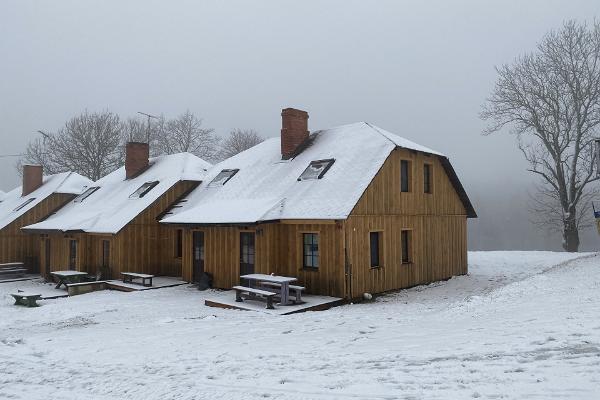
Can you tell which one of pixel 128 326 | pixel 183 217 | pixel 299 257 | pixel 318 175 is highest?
pixel 318 175

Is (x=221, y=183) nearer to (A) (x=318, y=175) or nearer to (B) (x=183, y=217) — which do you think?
(B) (x=183, y=217)

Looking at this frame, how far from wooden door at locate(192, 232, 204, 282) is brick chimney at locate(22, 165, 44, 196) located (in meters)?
17.6

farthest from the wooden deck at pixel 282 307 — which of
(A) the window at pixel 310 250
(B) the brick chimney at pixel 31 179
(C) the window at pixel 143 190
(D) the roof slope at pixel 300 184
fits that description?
(B) the brick chimney at pixel 31 179

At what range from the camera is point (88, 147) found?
41.3 metres

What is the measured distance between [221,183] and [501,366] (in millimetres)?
16849

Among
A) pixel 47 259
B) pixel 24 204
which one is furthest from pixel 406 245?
pixel 24 204

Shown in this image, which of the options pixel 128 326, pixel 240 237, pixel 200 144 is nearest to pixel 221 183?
pixel 240 237

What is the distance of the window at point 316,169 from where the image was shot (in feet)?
58.5

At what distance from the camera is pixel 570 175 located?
30297mm

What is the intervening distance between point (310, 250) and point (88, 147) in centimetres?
3179

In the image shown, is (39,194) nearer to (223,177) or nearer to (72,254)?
(72,254)

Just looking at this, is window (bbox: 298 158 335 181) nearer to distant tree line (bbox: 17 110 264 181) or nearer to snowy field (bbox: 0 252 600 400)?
snowy field (bbox: 0 252 600 400)

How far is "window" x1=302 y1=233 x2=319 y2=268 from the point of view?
53.0 feet

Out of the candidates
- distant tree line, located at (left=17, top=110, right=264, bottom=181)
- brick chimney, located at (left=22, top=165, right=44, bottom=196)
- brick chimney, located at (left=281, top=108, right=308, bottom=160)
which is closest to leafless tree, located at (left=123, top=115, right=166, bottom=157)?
distant tree line, located at (left=17, top=110, right=264, bottom=181)
